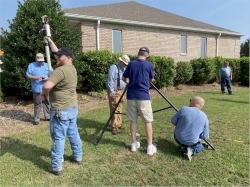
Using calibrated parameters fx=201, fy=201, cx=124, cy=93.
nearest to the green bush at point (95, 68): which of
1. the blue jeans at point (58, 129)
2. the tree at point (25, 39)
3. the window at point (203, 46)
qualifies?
the tree at point (25, 39)

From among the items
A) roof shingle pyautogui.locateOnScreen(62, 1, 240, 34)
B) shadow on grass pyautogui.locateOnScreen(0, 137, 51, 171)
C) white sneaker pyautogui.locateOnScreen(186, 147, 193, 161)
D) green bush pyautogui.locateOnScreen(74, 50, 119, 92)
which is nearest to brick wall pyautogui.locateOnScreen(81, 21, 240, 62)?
roof shingle pyautogui.locateOnScreen(62, 1, 240, 34)

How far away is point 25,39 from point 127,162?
6.09 metres

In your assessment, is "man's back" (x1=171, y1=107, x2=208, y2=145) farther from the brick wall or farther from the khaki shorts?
the brick wall

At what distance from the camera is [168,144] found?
4074mm

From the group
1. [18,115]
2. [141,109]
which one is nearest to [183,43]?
[18,115]

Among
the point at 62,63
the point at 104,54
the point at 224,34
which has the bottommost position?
the point at 62,63

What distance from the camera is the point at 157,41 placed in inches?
611

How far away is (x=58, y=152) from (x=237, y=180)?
103 inches

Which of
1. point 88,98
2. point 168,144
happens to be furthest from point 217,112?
point 88,98

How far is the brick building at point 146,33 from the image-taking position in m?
12.7

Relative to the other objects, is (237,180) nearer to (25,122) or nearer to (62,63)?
(62,63)

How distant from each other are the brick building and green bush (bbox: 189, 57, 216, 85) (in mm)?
3219

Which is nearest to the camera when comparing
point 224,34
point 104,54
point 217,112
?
point 217,112

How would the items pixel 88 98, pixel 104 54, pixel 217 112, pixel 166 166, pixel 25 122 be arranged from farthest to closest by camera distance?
pixel 104 54
pixel 88 98
pixel 217 112
pixel 25 122
pixel 166 166
